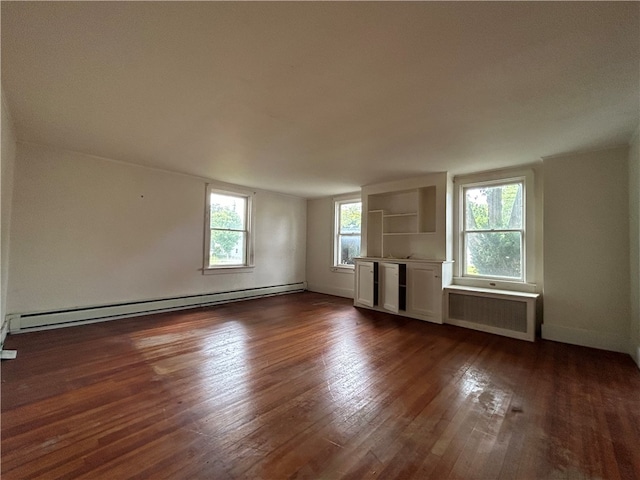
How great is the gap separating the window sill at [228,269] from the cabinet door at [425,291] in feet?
11.0

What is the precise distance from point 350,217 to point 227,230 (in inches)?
→ 109

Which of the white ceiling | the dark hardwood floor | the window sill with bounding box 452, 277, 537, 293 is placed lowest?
the dark hardwood floor

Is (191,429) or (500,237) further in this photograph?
(500,237)

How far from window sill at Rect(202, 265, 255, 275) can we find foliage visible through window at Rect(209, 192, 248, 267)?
4.2 inches

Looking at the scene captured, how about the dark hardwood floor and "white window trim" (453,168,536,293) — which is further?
"white window trim" (453,168,536,293)

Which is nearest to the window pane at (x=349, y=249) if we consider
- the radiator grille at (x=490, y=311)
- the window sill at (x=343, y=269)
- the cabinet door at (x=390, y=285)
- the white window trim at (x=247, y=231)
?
the window sill at (x=343, y=269)

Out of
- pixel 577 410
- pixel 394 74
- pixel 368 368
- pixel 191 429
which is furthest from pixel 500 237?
pixel 191 429

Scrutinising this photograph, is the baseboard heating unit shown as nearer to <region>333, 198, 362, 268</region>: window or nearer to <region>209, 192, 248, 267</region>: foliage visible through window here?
<region>333, 198, 362, 268</region>: window

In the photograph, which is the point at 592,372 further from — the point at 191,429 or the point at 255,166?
the point at 255,166

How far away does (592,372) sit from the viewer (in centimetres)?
269

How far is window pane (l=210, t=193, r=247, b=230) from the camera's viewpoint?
563cm

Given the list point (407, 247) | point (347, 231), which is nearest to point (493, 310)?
point (407, 247)

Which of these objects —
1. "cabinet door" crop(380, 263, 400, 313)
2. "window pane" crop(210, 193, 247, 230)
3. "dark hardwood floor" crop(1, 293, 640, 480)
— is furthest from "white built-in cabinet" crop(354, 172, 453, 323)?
"window pane" crop(210, 193, 247, 230)

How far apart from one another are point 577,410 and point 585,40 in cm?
Result: 245
